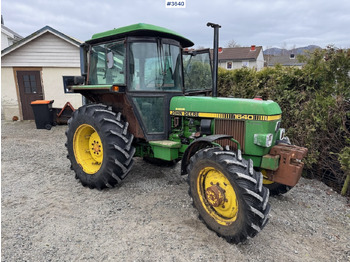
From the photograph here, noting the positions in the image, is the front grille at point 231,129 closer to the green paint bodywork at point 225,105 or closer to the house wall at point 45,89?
the green paint bodywork at point 225,105

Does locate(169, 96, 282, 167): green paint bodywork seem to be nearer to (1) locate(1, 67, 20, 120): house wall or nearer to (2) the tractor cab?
(2) the tractor cab

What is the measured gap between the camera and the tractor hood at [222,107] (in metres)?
3.01

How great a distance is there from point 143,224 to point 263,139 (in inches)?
68.4

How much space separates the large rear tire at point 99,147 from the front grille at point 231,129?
1278 millimetres

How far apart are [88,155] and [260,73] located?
147 inches

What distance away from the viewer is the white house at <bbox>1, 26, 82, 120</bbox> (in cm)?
972

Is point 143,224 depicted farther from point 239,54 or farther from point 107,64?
point 239,54

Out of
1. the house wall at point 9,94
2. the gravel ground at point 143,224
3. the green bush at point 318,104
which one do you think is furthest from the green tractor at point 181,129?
the house wall at point 9,94

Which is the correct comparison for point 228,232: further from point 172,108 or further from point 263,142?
point 172,108

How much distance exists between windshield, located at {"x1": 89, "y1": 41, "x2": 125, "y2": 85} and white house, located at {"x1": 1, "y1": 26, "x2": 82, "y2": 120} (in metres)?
6.38

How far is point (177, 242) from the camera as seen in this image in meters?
2.65

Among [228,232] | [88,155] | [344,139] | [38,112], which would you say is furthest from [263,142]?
[38,112]

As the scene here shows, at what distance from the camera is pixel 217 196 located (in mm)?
2709

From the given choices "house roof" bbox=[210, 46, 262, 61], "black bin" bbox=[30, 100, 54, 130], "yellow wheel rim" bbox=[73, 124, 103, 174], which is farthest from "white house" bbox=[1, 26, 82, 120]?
"house roof" bbox=[210, 46, 262, 61]
